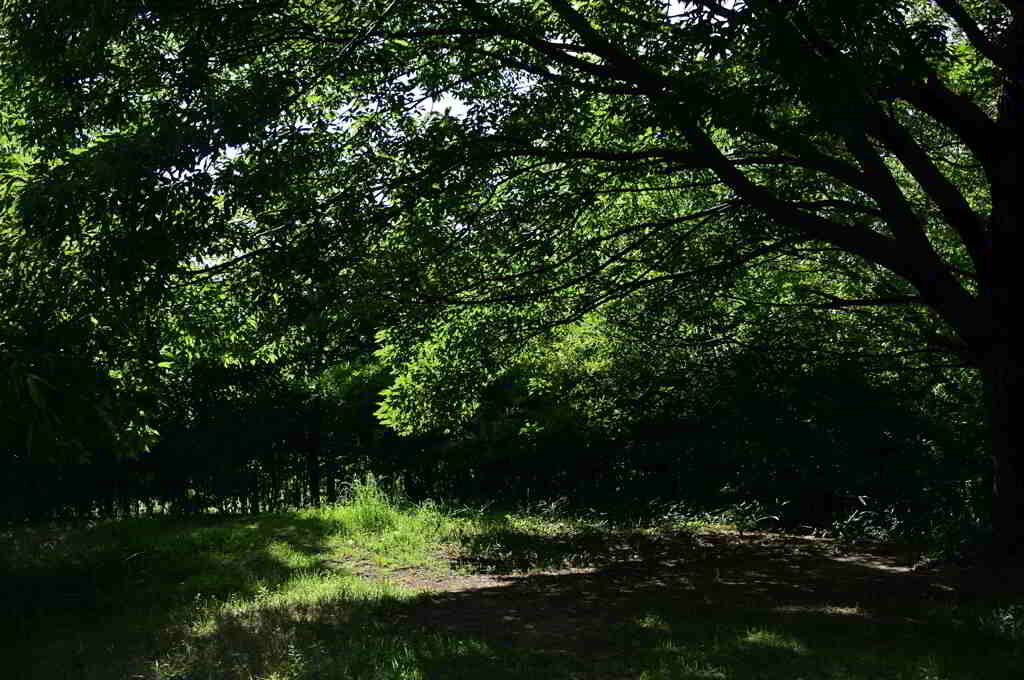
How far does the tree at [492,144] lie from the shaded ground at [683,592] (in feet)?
3.80

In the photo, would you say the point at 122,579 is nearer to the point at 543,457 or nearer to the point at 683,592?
the point at 683,592

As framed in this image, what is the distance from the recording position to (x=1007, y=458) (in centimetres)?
852

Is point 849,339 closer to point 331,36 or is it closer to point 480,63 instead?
point 480,63

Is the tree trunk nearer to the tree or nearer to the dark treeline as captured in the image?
the tree

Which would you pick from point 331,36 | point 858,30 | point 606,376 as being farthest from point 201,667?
point 606,376

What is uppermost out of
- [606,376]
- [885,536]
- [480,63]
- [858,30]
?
[480,63]

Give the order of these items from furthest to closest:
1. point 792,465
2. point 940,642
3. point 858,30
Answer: point 792,465, point 940,642, point 858,30

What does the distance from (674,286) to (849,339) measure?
2748 mm

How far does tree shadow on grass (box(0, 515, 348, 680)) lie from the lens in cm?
742

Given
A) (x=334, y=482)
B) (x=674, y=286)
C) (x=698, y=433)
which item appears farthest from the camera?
(x=334, y=482)

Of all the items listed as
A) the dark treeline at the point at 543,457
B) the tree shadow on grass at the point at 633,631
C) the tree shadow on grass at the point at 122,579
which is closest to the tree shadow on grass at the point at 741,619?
the tree shadow on grass at the point at 633,631

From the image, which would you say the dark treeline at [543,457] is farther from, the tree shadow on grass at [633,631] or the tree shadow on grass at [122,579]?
the tree shadow on grass at [633,631]

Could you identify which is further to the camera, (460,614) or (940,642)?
(460,614)

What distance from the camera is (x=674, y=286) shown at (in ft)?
31.4
